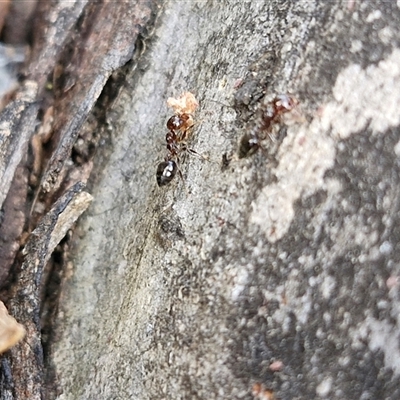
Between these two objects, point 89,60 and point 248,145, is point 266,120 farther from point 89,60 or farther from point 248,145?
point 89,60

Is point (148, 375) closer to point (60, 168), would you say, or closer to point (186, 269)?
point (186, 269)

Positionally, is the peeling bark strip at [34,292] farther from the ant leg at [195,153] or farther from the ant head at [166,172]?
the ant leg at [195,153]

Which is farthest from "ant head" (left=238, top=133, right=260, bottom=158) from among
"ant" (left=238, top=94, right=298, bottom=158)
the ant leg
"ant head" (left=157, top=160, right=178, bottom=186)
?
"ant head" (left=157, top=160, right=178, bottom=186)

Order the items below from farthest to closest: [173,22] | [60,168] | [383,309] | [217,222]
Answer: [173,22], [60,168], [217,222], [383,309]

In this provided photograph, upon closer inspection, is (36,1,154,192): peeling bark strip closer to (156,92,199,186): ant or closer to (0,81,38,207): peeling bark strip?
(0,81,38,207): peeling bark strip

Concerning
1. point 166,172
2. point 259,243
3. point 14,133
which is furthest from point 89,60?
point 259,243

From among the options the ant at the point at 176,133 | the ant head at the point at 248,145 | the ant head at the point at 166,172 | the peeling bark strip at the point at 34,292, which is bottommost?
the peeling bark strip at the point at 34,292

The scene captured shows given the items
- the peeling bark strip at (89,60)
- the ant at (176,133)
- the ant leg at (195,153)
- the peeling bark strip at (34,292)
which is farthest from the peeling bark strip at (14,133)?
the ant leg at (195,153)

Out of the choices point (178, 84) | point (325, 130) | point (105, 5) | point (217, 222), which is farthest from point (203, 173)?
point (105, 5)
